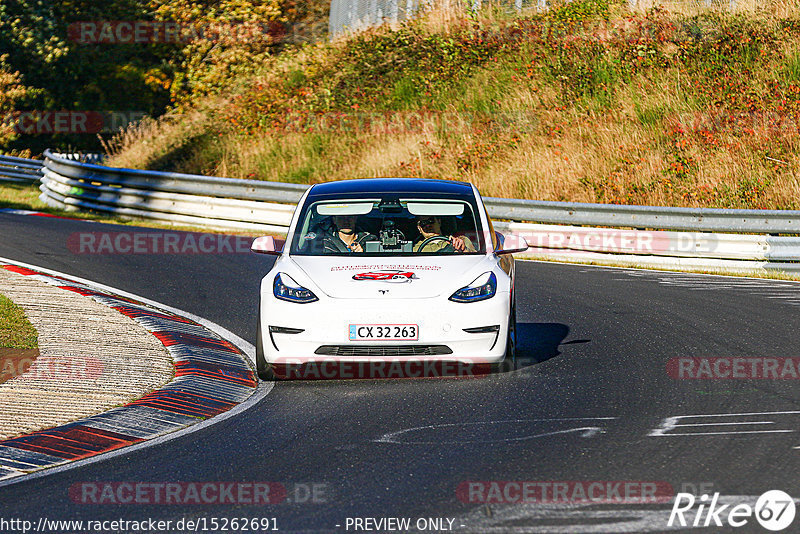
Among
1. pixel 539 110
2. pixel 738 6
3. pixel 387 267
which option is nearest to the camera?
pixel 387 267

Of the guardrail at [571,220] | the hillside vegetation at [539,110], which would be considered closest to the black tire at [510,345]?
the guardrail at [571,220]

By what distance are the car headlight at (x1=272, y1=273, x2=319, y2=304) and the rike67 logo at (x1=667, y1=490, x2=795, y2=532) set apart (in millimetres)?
3768

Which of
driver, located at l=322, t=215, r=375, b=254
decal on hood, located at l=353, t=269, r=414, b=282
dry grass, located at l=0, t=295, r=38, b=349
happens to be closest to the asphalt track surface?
decal on hood, located at l=353, t=269, r=414, b=282

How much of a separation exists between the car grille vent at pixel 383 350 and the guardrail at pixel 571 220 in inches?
323

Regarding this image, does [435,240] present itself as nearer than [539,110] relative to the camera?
Yes

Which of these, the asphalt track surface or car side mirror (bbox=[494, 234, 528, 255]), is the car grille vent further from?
car side mirror (bbox=[494, 234, 528, 255])

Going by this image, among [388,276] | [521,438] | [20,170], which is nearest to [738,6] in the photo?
[20,170]

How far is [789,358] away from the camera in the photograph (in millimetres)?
9156

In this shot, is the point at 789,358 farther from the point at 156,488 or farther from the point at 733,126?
the point at 733,126

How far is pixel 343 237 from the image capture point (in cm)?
953

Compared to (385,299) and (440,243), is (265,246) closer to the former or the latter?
(385,299)

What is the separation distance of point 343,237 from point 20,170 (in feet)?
78.9

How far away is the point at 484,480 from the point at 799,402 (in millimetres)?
2877

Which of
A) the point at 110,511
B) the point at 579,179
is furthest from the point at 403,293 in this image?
the point at 579,179
